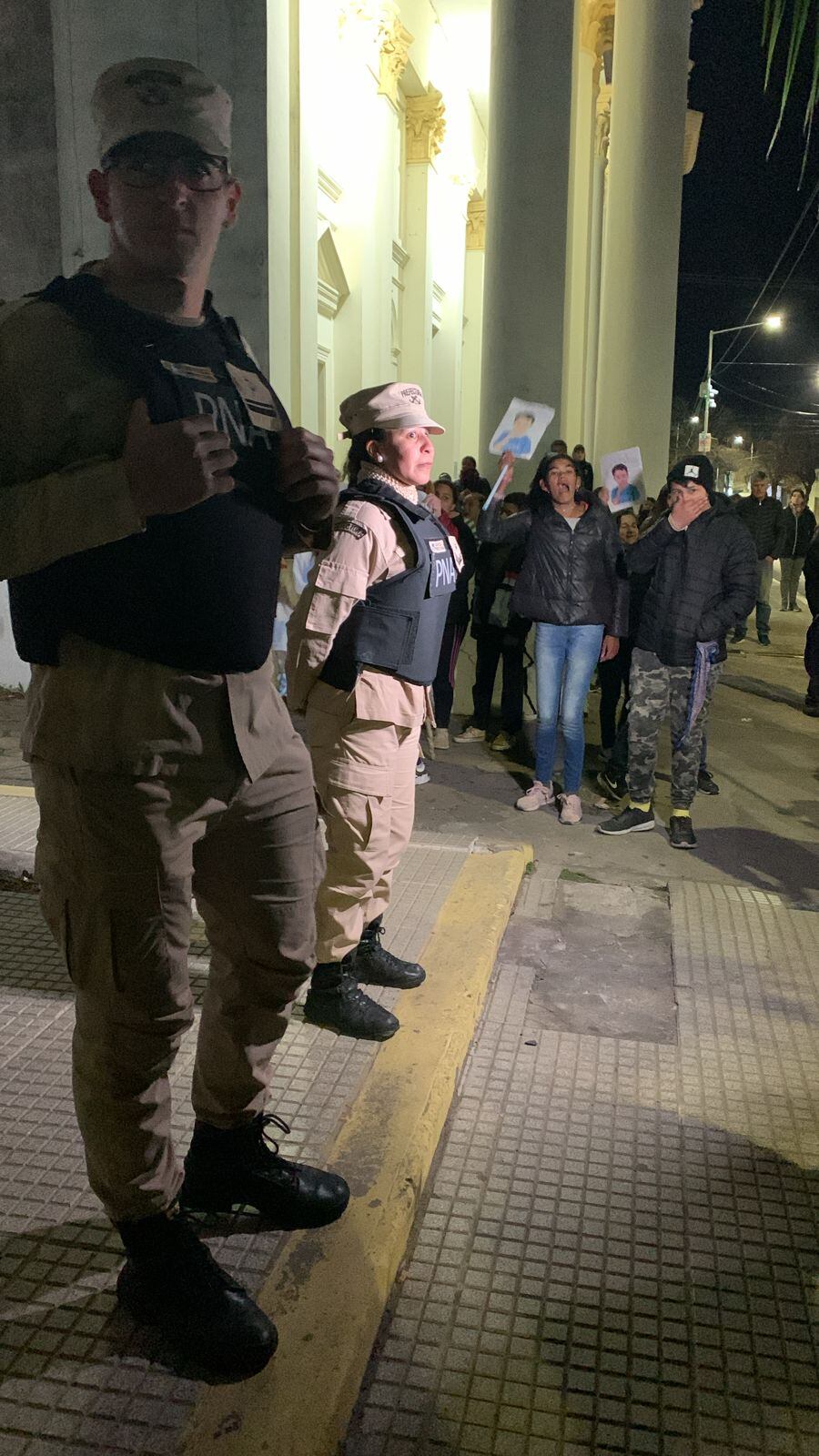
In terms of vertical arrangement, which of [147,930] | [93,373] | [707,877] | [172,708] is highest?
[93,373]

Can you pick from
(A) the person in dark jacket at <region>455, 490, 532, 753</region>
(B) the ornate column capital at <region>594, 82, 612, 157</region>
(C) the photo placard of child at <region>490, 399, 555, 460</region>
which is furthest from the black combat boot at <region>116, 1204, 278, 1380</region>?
(B) the ornate column capital at <region>594, 82, 612, 157</region>

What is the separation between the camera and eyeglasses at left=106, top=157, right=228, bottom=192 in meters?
1.72

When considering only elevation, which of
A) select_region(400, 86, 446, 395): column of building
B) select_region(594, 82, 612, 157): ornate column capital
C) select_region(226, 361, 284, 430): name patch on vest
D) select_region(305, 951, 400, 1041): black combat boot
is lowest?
select_region(305, 951, 400, 1041): black combat boot

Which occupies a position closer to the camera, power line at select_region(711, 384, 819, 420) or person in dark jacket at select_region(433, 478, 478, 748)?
person in dark jacket at select_region(433, 478, 478, 748)

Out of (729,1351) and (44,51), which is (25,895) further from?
(44,51)

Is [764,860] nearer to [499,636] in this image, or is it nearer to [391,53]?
[499,636]

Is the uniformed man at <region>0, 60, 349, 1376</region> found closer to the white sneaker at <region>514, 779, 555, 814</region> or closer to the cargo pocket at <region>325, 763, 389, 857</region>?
the cargo pocket at <region>325, 763, 389, 857</region>

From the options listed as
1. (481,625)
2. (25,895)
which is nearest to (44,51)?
(481,625)

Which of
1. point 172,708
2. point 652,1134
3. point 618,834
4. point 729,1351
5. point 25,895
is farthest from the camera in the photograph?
point 618,834

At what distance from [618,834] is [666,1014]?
2.33 meters

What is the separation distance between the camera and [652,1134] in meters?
2.80

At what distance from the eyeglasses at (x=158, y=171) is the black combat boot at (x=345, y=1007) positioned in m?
2.18

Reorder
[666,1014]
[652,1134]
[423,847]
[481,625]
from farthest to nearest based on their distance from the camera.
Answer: [481,625] → [423,847] → [666,1014] → [652,1134]

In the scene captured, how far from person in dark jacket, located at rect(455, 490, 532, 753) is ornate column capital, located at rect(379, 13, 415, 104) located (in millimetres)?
9698
